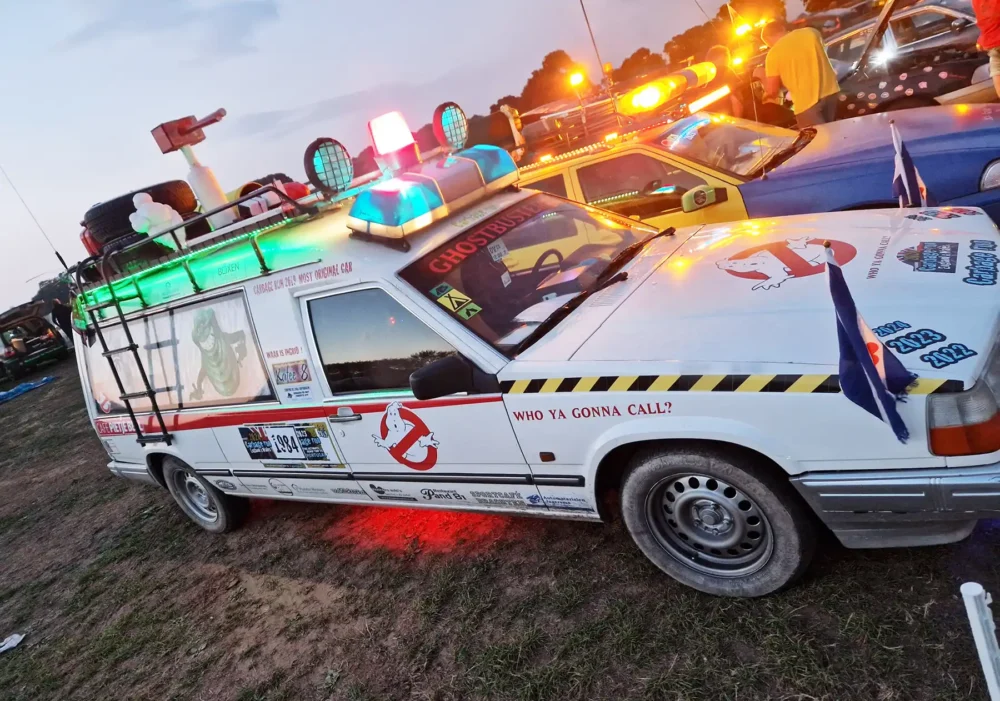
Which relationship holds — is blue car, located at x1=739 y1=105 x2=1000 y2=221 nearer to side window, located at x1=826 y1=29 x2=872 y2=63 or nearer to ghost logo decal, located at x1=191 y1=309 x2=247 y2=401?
ghost logo decal, located at x1=191 y1=309 x2=247 y2=401

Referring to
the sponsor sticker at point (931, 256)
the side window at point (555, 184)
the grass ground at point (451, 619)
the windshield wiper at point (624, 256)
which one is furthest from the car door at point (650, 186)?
the grass ground at point (451, 619)

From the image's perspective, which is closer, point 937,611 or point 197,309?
point 937,611

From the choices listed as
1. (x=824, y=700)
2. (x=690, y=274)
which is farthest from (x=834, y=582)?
(x=690, y=274)

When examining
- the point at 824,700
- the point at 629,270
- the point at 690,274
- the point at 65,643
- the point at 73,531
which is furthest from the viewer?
the point at 73,531

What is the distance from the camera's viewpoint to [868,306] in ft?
7.85

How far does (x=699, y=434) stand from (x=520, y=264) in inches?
59.8

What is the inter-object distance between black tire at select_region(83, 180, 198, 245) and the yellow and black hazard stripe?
4346 millimetres

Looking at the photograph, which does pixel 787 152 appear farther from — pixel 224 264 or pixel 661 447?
pixel 224 264

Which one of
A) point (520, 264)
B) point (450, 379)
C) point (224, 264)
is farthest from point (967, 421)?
point (224, 264)

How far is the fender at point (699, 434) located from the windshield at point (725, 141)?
3.39 m

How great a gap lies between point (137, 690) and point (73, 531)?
3579mm

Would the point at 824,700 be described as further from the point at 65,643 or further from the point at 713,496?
the point at 65,643

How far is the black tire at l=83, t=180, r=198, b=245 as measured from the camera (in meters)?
5.48

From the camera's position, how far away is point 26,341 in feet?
61.3
